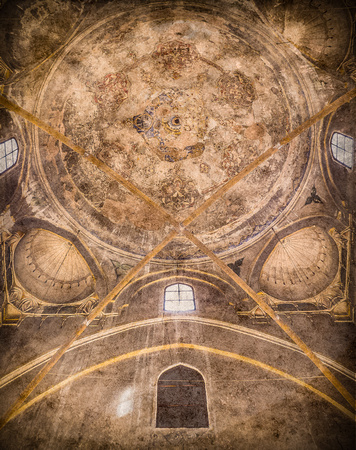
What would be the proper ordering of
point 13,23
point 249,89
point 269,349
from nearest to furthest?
point 13,23
point 269,349
point 249,89

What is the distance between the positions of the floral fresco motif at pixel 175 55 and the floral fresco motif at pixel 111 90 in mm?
1573

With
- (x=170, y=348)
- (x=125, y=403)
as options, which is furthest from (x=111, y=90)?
(x=125, y=403)

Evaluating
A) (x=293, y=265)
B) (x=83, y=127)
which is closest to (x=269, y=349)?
(x=293, y=265)

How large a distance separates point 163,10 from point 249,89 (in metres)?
4.06

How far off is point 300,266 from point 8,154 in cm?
1077

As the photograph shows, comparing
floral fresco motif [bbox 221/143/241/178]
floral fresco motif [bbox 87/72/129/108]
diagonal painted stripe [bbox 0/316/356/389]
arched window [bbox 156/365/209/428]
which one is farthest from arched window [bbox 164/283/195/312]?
floral fresco motif [bbox 87/72/129/108]

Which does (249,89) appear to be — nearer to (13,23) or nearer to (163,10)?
(163,10)

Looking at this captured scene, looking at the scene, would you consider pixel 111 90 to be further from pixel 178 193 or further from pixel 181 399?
pixel 181 399

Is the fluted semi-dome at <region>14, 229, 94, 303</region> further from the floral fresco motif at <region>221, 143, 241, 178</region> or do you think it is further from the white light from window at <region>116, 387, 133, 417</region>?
the floral fresco motif at <region>221, 143, 241, 178</region>

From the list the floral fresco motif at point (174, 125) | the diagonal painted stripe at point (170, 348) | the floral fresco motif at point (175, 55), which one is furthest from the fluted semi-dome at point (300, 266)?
the floral fresco motif at point (175, 55)

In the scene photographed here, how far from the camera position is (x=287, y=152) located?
35.4 ft

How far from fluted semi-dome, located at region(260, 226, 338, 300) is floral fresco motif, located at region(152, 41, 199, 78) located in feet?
25.4

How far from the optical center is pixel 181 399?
300 inches

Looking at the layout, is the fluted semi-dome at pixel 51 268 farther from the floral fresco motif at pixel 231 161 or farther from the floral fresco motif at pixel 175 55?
the floral fresco motif at pixel 175 55
